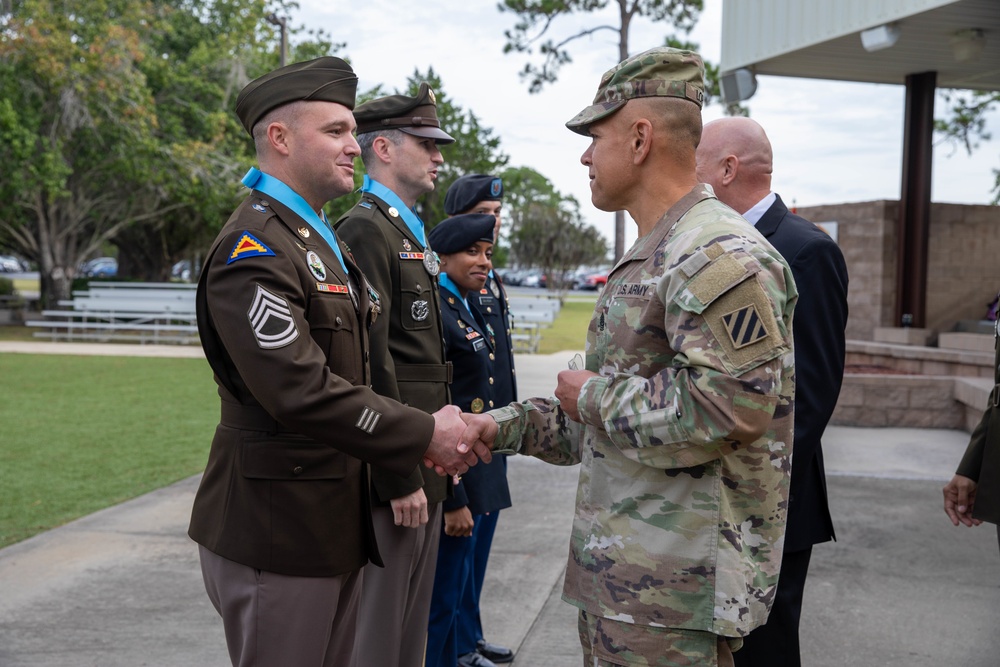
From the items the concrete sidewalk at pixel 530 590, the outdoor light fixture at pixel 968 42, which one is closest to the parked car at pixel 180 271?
the outdoor light fixture at pixel 968 42

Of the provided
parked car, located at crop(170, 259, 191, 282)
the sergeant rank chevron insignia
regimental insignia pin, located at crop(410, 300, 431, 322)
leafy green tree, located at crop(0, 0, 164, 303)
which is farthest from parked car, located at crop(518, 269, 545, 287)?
the sergeant rank chevron insignia

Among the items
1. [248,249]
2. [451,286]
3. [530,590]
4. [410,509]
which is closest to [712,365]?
[248,249]

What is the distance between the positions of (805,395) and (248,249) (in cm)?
172

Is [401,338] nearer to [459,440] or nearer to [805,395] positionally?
[459,440]

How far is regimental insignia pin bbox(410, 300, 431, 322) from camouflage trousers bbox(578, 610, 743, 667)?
55.5 inches

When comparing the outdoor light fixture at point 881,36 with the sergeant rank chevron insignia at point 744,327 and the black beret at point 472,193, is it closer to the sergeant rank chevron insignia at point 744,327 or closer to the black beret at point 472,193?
the black beret at point 472,193

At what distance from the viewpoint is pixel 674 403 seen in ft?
6.23

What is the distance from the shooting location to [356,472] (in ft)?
8.11

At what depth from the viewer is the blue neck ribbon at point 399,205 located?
10.7 feet

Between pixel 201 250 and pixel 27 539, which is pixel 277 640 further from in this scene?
pixel 201 250

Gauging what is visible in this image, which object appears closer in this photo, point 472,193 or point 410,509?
point 410,509

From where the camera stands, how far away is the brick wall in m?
12.0

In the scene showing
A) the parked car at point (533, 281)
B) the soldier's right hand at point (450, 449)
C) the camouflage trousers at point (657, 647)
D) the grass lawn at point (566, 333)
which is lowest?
the parked car at point (533, 281)

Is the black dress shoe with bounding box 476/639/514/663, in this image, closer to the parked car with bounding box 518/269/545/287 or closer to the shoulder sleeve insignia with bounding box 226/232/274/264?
the shoulder sleeve insignia with bounding box 226/232/274/264
